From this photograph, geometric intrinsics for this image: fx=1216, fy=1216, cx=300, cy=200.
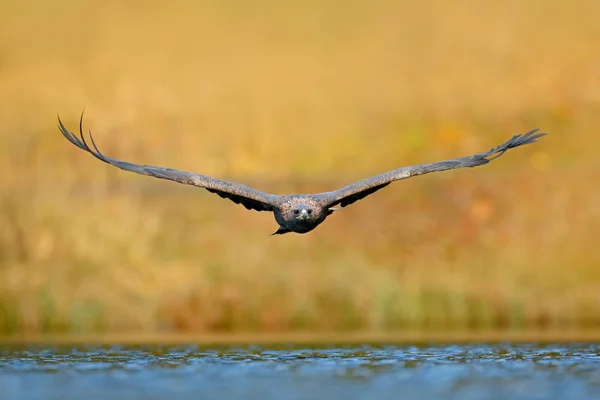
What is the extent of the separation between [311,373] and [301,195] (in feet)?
27.7

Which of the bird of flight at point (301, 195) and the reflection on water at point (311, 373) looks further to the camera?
the bird of flight at point (301, 195)

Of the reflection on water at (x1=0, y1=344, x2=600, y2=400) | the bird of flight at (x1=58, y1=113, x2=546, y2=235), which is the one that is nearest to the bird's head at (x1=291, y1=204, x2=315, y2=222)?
the bird of flight at (x1=58, y1=113, x2=546, y2=235)

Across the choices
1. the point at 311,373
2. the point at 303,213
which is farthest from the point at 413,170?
the point at 311,373

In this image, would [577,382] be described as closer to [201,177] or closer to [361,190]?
[361,190]

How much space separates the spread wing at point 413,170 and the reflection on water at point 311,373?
423cm

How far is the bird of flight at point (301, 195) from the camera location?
31953mm

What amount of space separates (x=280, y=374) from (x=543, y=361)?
6607 millimetres

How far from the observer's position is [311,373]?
2598cm

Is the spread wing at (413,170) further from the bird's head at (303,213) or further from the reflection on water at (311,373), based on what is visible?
the reflection on water at (311,373)

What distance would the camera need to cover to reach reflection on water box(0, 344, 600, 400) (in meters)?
22.9

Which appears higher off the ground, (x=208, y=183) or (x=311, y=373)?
(x=208, y=183)

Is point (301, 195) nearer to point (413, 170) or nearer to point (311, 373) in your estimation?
point (413, 170)

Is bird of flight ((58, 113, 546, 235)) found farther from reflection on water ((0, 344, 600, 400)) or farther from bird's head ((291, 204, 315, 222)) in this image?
reflection on water ((0, 344, 600, 400))

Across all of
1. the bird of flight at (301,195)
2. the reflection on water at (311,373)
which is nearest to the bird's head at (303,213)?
the bird of flight at (301,195)
